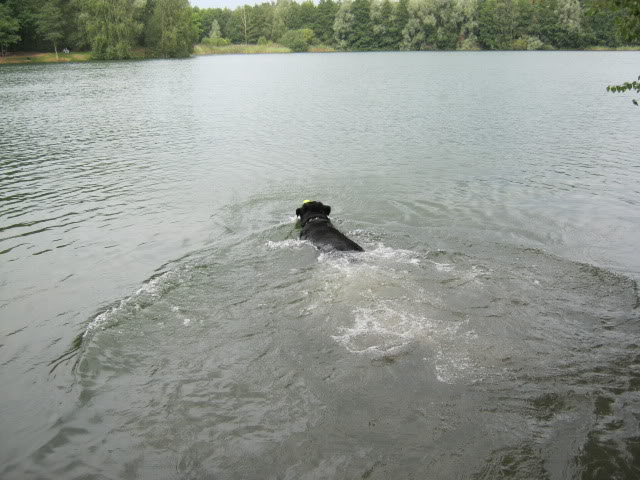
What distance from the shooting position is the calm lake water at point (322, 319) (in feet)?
16.4

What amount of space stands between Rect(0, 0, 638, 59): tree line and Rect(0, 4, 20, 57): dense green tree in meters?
0.16

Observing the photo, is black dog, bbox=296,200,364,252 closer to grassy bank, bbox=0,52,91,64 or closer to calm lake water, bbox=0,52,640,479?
calm lake water, bbox=0,52,640,479

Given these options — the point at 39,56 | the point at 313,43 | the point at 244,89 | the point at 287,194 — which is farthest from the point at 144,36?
the point at 287,194

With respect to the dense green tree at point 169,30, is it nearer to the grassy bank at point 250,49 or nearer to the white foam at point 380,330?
the grassy bank at point 250,49

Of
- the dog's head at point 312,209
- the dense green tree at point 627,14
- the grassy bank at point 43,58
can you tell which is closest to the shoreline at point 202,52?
the grassy bank at point 43,58

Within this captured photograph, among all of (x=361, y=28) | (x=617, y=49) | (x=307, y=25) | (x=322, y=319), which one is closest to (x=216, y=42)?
(x=307, y=25)

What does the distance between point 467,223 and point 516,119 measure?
17.4 metres

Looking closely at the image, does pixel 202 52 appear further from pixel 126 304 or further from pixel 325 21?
pixel 126 304

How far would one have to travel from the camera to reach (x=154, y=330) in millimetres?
7293

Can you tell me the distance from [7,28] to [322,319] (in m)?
90.7

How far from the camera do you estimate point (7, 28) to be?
7600 cm

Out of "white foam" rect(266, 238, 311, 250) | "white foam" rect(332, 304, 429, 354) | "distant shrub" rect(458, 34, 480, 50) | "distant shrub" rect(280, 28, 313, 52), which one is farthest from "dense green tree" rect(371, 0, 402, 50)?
"white foam" rect(332, 304, 429, 354)

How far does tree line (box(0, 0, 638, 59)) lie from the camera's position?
8238cm

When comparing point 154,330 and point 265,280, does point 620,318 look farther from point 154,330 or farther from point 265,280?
point 154,330
